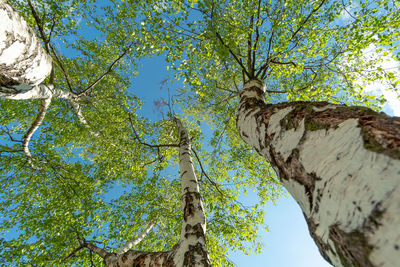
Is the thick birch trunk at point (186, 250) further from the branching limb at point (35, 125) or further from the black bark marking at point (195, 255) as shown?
the branching limb at point (35, 125)

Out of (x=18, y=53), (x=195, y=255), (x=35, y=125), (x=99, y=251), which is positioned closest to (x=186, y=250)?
(x=195, y=255)

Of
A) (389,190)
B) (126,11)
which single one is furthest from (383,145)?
(126,11)

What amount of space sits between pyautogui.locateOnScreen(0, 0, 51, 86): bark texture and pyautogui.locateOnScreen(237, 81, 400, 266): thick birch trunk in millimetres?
3289

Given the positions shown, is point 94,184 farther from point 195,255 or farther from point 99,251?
point 195,255

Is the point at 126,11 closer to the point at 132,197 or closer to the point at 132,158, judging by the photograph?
the point at 132,158

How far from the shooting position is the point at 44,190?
7.14 metres

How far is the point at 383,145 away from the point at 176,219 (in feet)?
21.5

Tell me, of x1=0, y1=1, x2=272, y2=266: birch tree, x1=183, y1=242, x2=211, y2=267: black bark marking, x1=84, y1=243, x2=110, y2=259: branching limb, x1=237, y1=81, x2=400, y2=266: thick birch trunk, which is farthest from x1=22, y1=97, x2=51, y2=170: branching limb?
x1=237, y1=81, x2=400, y2=266: thick birch trunk

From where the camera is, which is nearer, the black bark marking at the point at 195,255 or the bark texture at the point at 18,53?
the black bark marking at the point at 195,255

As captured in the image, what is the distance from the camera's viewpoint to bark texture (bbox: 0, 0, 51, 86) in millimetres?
2088

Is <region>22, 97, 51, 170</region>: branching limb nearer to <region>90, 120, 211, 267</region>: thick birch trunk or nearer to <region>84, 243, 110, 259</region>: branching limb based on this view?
<region>84, 243, 110, 259</region>: branching limb

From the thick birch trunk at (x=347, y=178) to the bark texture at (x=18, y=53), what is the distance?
129 inches

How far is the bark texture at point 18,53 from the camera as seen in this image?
2088 mm

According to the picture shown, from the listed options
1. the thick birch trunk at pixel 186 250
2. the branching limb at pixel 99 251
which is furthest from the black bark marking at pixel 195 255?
the branching limb at pixel 99 251
